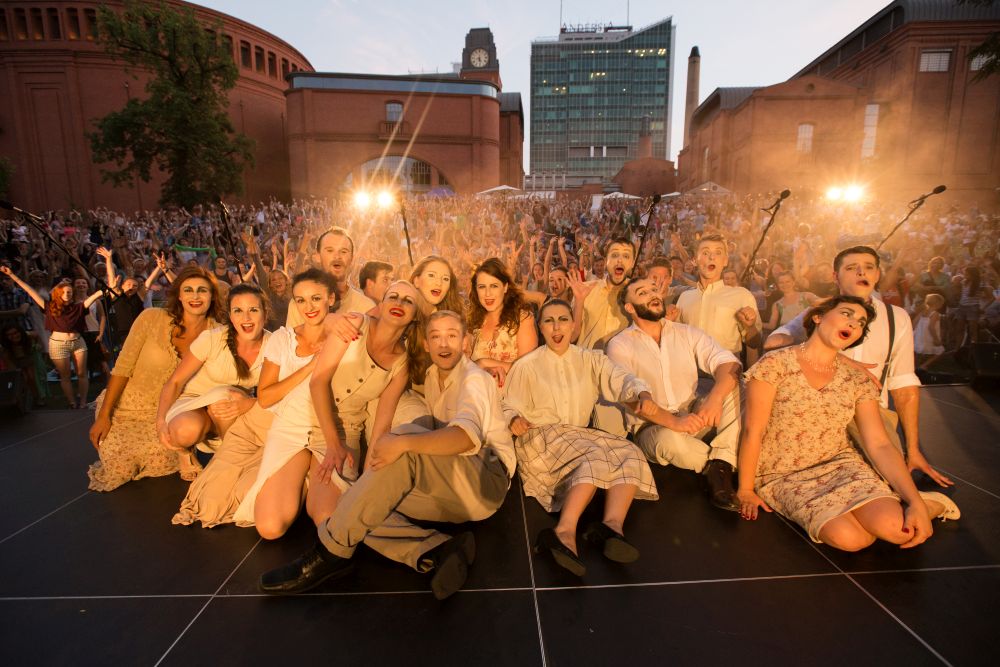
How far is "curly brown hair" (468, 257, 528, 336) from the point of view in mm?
3766

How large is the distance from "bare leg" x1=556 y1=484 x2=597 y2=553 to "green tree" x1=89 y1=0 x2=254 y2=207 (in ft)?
85.8

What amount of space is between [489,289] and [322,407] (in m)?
1.49

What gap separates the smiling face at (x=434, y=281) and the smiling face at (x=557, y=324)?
828 mm

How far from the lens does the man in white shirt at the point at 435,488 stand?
7.89 feet

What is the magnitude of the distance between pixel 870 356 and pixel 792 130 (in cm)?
3067

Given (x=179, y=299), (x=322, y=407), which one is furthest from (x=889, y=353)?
(x=179, y=299)

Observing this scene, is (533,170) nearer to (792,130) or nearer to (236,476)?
(792,130)

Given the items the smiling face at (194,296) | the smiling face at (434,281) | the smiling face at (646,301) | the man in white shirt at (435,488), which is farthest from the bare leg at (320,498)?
the smiling face at (646,301)

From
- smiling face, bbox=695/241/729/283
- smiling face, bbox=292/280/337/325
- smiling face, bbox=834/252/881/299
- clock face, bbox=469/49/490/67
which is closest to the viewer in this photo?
smiling face, bbox=292/280/337/325

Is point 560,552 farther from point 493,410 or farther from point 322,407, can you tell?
point 322,407

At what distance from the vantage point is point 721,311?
4207 millimetres

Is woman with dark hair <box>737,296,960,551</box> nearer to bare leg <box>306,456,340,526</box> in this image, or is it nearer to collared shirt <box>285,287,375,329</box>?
bare leg <box>306,456,340,526</box>

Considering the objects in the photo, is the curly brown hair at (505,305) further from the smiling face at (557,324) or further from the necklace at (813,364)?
the necklace at (813,364)

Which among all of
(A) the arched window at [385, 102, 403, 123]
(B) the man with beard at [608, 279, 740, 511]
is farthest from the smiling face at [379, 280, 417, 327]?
(A) the arched window at [385, 102, 403, 123]
